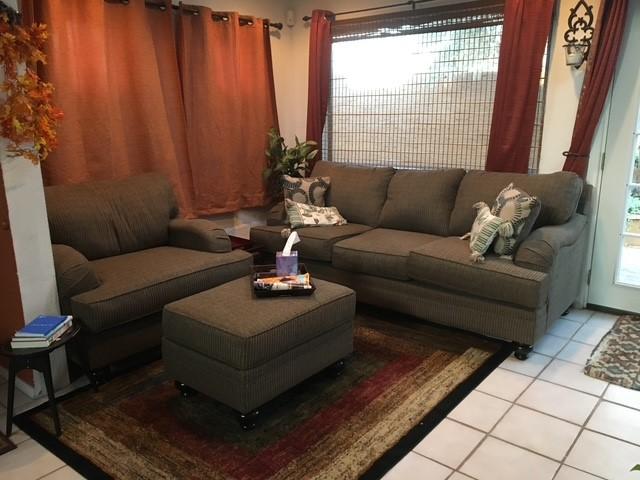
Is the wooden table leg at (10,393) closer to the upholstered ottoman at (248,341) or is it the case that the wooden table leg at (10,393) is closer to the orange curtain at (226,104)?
the upholstered ottoman at (248,341)

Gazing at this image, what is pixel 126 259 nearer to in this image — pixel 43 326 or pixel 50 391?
pixel 43 326

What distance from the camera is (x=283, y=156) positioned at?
14.7 feet

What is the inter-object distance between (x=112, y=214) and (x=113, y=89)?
2.92 feet

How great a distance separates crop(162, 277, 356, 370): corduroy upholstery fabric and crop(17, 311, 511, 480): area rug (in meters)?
0.32

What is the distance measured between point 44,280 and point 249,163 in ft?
7.66

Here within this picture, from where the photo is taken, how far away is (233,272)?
124 inches

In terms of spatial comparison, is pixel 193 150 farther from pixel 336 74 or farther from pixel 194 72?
pixel 336 74

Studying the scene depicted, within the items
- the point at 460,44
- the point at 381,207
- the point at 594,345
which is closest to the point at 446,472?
the point at 594,345

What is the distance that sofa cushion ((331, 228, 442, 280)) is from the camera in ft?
Answer: 10.6

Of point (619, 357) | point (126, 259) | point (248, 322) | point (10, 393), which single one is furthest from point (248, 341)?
point (619, 357)

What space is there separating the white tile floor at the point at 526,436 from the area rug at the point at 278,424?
2.9 inches

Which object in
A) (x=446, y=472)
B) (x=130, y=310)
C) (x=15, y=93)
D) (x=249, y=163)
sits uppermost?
(x=15, y=93)

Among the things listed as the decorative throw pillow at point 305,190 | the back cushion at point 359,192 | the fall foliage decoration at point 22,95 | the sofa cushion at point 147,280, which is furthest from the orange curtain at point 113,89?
the back cushion at point 359,192

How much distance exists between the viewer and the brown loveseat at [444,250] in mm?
2805
